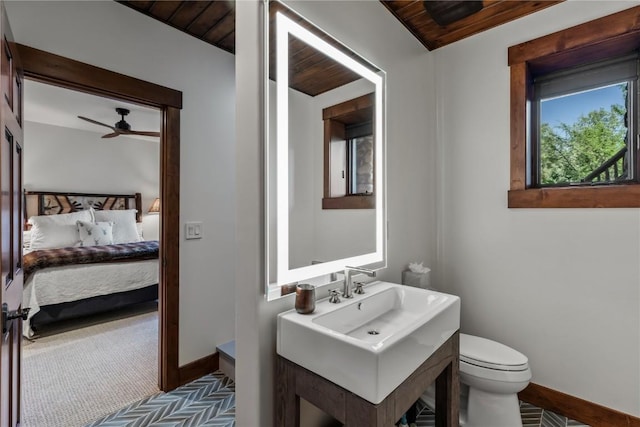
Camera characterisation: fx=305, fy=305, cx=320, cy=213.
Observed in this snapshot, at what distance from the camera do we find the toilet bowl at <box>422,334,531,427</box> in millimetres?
1533

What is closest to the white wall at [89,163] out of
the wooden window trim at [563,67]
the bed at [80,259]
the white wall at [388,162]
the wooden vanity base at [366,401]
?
the bed at [80,259]

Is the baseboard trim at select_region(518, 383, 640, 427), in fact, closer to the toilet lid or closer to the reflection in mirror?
the toilet lid

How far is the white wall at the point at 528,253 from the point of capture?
5.53 feet

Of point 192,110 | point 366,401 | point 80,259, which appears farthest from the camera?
point 80,259

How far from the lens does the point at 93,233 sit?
169 inches

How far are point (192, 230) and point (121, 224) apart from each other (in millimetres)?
3451

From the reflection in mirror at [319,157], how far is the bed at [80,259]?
235 cm

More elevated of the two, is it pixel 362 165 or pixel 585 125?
pixel 585 125

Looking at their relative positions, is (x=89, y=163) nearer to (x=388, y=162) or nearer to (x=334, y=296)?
(x=388, y=162)

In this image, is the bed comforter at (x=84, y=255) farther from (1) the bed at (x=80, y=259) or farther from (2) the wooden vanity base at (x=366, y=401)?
(2) the wooden vanity base at (x=366, y=401)

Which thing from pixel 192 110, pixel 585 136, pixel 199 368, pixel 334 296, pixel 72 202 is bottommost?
pixel 199 368

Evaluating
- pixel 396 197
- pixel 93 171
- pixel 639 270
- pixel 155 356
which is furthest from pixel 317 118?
pixel 93 171

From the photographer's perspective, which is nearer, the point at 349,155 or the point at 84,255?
the point at 349,155

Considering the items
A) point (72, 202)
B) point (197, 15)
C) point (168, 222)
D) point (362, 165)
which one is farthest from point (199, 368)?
point (72, 202)
